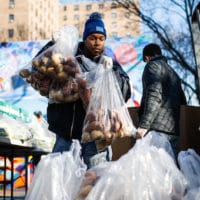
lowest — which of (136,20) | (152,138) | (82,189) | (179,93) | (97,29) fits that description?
(82,189)

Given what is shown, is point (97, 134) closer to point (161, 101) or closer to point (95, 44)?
point (95, 44)

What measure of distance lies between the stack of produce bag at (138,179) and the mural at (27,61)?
11.1m

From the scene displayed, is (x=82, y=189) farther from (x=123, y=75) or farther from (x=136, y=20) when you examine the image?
(x=136, y=20)

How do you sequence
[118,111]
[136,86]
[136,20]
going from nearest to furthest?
[118,111] < [136,86] < [136,20]

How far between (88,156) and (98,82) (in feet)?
1.50

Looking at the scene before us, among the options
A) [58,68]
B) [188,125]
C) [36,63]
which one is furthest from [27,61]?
[58,68]

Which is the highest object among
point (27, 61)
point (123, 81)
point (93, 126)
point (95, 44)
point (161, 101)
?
point (27, 61)

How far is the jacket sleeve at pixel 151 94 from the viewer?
11.4 ft

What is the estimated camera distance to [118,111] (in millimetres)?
2713

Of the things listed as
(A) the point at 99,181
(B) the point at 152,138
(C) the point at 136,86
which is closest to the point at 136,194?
(A) the point at 99,181

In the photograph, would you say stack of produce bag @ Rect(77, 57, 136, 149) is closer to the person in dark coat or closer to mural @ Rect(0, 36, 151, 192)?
the person in dark coat

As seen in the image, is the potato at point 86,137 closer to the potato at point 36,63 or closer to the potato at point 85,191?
the potato at point 85,191

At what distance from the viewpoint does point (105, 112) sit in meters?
2.66

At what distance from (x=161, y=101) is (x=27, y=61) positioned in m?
10.9
